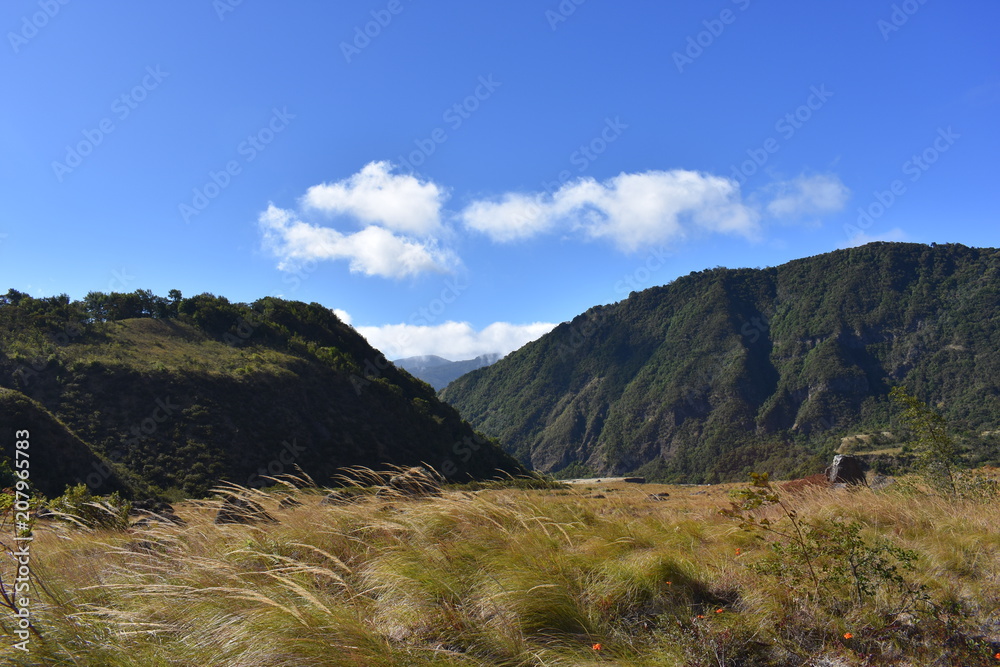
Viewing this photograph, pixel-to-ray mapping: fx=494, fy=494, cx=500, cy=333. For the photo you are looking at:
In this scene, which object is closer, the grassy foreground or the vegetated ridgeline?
the grassy foreground

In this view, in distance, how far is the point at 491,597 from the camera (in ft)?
10.4

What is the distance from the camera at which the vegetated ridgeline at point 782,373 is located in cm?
12681

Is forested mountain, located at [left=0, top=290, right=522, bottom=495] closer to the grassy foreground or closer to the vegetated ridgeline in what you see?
the grassy foreground

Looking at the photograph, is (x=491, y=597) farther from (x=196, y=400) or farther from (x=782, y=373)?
(x=782, y=373)

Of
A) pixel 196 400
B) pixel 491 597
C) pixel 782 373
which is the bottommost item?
pixel 491 597

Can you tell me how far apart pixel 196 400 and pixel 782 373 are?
16944 cm

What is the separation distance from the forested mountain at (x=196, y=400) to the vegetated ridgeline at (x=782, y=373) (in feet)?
328

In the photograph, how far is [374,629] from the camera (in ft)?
8.86

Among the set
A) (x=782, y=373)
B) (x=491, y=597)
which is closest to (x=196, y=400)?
(x=491, y=597)

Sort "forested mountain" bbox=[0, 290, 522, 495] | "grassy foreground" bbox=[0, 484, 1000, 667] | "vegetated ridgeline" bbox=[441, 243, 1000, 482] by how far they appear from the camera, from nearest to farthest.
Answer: "grassy foreground" bbox=[0, 484, 1000, 667], "forested mountain" bbox=[0, 290, 522, 495], "vegetated ridgeline" bbox=[441, 243, 1000, 482]

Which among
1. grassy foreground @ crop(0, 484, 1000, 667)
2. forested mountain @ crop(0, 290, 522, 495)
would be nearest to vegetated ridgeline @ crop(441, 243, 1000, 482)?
forested mountain @ crop(0, 290, 522, 495)

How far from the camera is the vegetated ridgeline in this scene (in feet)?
416

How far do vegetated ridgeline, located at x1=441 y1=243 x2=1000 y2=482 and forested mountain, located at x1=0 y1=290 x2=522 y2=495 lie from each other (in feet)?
328

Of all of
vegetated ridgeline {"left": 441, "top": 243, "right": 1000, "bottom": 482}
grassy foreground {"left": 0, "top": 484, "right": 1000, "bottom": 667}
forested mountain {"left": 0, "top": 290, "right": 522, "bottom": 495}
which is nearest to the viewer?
grassy foreground {"left": 0, "top": 484, "right": 1000, "bottom": 667}
